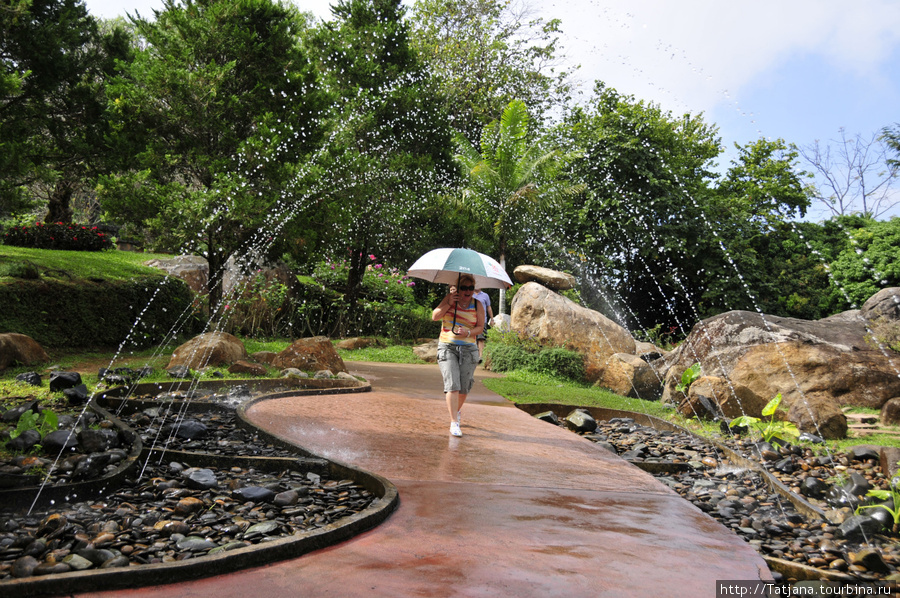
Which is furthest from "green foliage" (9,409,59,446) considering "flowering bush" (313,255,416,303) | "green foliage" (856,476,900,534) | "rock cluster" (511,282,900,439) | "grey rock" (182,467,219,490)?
"flowering bush" (313,255,416,303)

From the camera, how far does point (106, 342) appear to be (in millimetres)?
12133

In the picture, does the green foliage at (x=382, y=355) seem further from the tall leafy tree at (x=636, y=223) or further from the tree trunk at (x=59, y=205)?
the tree trunk at (x=59, y=205)

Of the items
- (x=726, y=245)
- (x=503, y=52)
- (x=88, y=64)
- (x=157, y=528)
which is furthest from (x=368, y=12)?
(x=157, y=528)

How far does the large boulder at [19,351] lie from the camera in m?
9.24

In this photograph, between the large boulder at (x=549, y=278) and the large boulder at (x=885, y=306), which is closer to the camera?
the large boulder at (x=885, y=306)

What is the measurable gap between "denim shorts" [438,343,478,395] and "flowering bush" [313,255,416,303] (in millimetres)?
14381

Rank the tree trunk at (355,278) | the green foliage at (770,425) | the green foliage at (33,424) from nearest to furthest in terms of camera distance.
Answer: the green foliage at (33,424), the green foliage at (770,425), the tree trunk at (355,278)

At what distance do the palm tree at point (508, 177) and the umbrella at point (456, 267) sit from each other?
1266 centimetres

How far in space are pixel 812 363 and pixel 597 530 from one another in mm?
7091

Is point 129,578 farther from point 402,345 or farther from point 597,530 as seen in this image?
point 402,345

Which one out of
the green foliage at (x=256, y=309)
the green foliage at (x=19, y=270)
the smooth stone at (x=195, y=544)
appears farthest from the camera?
the green foliage at (x=256, y=309)

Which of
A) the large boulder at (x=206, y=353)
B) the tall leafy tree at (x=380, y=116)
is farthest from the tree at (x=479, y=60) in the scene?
the large boulder at (x=206, y=353)

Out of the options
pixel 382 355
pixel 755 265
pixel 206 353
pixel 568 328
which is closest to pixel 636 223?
pixel 755 265

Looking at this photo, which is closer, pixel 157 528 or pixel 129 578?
pixel 129 578
